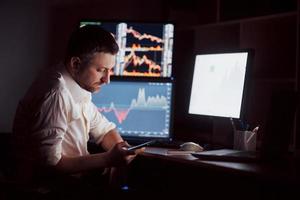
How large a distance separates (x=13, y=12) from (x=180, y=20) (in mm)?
1058

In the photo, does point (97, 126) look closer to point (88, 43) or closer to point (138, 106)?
point (138, 106)

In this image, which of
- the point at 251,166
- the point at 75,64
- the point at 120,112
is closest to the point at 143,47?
the point at 120,112

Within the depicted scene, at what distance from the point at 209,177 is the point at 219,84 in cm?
49

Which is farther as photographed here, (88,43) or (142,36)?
(142,36)

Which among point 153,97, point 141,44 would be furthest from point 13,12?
point 153,97

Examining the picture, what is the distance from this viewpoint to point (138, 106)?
265 centimetres

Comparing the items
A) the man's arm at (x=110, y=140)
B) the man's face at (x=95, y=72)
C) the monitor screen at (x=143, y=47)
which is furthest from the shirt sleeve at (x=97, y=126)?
the monitor screen at (x=143, y=47)

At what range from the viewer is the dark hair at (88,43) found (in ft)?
6.48

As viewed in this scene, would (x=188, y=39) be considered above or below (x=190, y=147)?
above

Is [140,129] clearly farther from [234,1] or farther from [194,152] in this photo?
[234,1]

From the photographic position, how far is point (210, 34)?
10.2ft

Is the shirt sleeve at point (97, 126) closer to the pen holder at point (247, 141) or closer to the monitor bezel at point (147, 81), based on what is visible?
the monitor bezel at point (147, 81)

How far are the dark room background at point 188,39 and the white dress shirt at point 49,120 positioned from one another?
30.5 inches

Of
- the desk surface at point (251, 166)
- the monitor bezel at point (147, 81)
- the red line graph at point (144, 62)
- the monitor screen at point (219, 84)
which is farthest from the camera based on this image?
the red line graph at point (144, 62)
